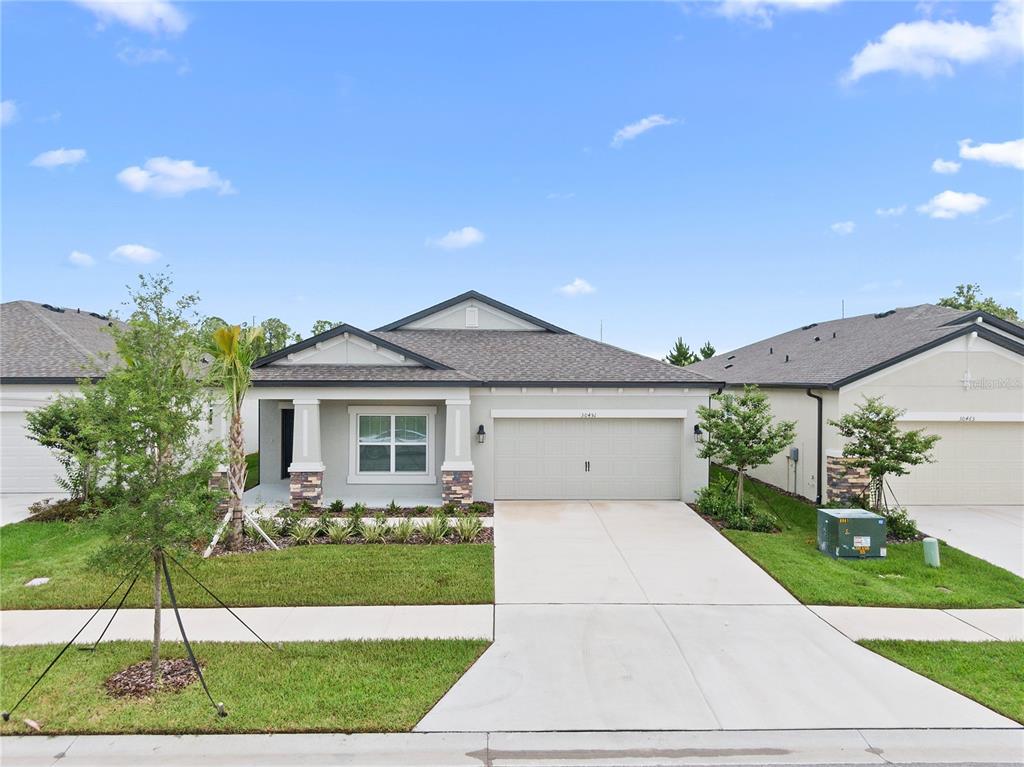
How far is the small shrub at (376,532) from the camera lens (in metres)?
10.4

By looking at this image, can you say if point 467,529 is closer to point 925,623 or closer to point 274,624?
point 274,624

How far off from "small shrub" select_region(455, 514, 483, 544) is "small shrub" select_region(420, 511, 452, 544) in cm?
26

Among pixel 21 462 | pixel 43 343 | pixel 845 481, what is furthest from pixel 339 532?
pixel 43 343

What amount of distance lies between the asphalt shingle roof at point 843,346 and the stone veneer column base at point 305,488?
12598 mm

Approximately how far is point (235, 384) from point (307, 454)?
143 inches

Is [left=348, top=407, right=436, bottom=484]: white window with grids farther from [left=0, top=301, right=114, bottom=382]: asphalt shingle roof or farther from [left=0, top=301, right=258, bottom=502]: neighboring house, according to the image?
[left=0, top=301, right=114, bottom=382]: asphalt shingle roof

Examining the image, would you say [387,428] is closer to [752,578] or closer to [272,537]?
[272,537]

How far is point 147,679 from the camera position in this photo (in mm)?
5516

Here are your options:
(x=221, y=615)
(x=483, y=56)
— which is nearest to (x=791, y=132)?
(x=483, y=56)

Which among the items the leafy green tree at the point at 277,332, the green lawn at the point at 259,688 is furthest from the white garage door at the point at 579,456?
the leafy green tree at the point at 277,332

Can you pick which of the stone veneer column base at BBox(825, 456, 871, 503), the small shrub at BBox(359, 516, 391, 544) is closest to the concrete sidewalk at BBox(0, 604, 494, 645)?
the small shrub at BBox(359, 516, 391, 544)

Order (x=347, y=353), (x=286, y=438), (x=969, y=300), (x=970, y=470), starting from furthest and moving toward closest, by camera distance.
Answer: (x=969, y=300) < (x=286, y=438) < (x=347, y=353) < (x=970, y=470)

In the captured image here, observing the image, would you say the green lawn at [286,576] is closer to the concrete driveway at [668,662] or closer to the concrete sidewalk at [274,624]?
the concrete sidewalk at [274,624]

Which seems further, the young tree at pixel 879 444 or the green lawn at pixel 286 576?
the young tree at pixel 879 444
